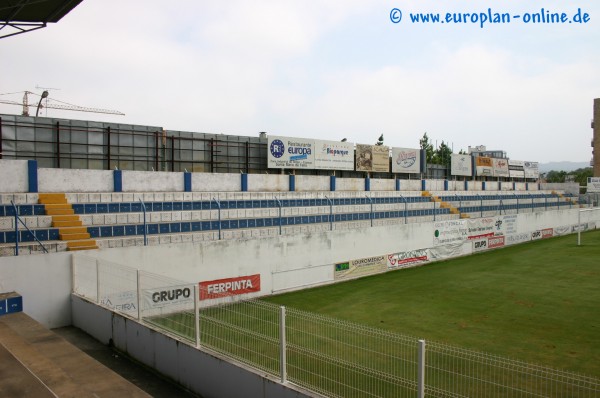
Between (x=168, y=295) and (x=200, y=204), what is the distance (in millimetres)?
10322

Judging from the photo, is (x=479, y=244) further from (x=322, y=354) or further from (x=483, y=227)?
(x=322, y=354)

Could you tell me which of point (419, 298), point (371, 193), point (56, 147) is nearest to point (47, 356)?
point (419, 298)

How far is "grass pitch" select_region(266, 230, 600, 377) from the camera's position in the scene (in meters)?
11.7

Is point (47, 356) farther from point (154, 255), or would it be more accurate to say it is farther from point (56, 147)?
point (56, 147)

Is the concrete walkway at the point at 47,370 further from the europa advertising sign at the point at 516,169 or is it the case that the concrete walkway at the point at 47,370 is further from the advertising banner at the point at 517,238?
the europa advertising sign at the point at 516,169

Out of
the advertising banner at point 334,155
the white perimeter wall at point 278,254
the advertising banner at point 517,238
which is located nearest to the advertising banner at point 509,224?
the advertising banner at point 517,238

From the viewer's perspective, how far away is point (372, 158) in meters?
36.1

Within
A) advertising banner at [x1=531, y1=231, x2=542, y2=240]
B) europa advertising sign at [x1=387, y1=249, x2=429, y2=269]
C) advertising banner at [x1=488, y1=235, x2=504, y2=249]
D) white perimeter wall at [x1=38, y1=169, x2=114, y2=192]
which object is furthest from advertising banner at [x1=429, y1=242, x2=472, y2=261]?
white perimeter wall at [x1=38, y1=169, x2=114, y2=192]

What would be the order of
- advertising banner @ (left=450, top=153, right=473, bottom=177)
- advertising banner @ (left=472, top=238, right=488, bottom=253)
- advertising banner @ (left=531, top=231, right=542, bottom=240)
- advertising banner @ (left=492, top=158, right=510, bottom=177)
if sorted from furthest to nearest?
advertising banner @ (left=492, top=158, right=510, bottom=177) < advertising banner @ (left=450, top=153, right=473, bottom=177) < advertising banner @ (left=531, top=231, right=542, bottom=240) < advertising banner @ (left=472, top=238, right=488, bottom=253)

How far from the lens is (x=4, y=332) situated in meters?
8.98

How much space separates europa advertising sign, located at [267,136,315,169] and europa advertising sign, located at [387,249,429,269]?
925 cm

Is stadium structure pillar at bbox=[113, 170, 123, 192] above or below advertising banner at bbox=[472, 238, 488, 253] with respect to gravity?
above

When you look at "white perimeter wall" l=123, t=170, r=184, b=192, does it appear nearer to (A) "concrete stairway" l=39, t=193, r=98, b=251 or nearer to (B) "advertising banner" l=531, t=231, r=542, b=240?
(A) "concrete stairway" l=39, t=193, r=98, b=251

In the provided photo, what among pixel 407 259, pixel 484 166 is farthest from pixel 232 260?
pixel 484 166
